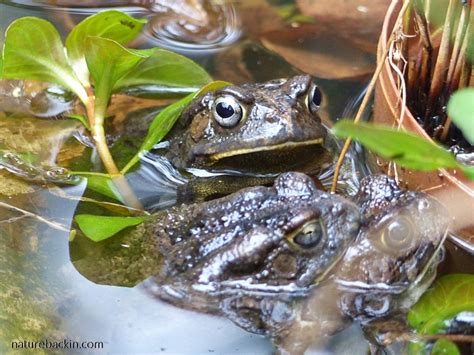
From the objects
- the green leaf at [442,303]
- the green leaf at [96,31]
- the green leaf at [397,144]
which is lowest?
the green leaf at [442,303]

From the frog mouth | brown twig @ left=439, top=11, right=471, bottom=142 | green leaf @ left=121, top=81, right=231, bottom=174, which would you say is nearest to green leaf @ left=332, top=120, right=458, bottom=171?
brown twig @ left=439, top=11, right=471, bottom=142

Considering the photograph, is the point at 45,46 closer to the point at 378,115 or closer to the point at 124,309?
the point at 124,309

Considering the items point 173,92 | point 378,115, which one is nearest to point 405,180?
point 378,115

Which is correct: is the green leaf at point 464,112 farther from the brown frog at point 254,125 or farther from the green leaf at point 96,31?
the green leaf at point 96,31

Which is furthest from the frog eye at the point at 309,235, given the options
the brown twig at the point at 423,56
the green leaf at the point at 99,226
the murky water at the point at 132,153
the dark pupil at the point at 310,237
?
the brown twig at the point at 423,56

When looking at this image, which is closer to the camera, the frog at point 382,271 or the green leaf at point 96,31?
the frog at point 382,271

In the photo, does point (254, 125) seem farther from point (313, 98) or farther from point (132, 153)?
point (132, 153)
